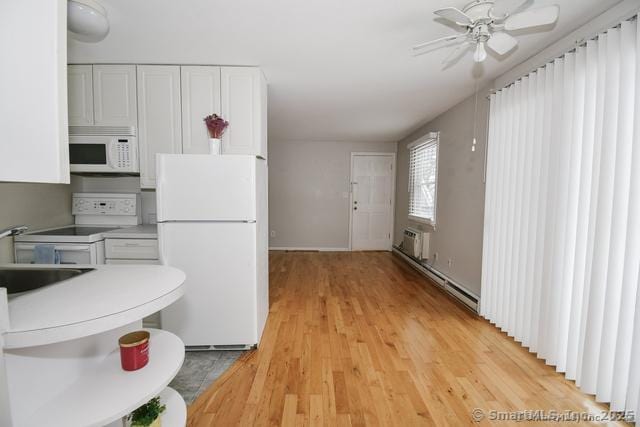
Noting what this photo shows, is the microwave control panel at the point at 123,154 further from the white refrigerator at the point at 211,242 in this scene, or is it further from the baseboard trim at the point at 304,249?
the baseboard trim at the point at 304,249

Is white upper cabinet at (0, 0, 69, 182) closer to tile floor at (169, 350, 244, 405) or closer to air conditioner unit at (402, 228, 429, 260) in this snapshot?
tile floor at (169, 350, 244, 405)

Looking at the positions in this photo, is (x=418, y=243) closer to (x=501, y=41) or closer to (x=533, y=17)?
(x=501, y=41)

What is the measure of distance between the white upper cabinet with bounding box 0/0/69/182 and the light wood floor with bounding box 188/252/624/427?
1291 mm

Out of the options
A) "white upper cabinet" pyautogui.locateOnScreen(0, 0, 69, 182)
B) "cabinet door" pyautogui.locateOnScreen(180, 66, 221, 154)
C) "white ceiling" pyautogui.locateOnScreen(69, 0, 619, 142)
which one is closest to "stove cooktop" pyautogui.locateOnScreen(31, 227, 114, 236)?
"cabinet door" pyautogui.locateOnScreen(180, 66, 221, 154)

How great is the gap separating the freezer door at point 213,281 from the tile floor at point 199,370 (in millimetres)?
93

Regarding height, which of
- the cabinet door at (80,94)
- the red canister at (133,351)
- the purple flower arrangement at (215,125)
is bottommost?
the red canister at (133,351)

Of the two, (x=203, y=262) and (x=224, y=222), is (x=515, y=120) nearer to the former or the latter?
(x=224, y=222)

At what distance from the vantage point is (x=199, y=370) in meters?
2.02

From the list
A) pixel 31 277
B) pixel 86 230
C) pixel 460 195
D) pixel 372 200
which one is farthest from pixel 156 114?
pixel 372 200

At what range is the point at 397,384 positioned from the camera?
1.87 meters

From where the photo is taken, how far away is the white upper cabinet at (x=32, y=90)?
0.73m


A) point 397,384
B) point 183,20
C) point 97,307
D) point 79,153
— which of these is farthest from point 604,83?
point 79,153

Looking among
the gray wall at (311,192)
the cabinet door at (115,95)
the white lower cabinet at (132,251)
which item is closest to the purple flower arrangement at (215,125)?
the cabinet door at (115,95)

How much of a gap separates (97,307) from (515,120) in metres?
3.04
